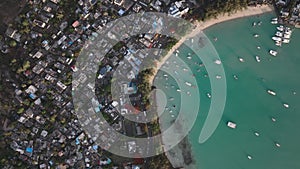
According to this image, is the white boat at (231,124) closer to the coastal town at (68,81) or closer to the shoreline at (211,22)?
the coastal town at (68,81)

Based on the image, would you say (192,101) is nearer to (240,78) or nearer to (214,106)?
(214,106)

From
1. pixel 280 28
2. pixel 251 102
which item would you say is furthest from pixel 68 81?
pixel 280 28

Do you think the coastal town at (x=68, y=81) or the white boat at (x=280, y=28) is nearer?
the coastal town at (x=68, y=81)

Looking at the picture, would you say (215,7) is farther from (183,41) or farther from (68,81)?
(68,81)

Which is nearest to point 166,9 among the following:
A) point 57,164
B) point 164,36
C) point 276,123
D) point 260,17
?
point 164,36

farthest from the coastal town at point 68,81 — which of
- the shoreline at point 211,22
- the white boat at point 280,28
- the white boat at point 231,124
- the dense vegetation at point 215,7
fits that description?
the white boat at point 280,28

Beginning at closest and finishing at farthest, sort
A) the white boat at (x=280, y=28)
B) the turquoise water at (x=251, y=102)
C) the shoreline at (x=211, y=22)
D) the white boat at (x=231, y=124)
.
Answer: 1. the turquoise water at (x=251, y=102)
2. the white boat at (x=231, y=124)
3. the white boat at (x=280, y=28)
4. the shoreline at (x=211, y=22)
